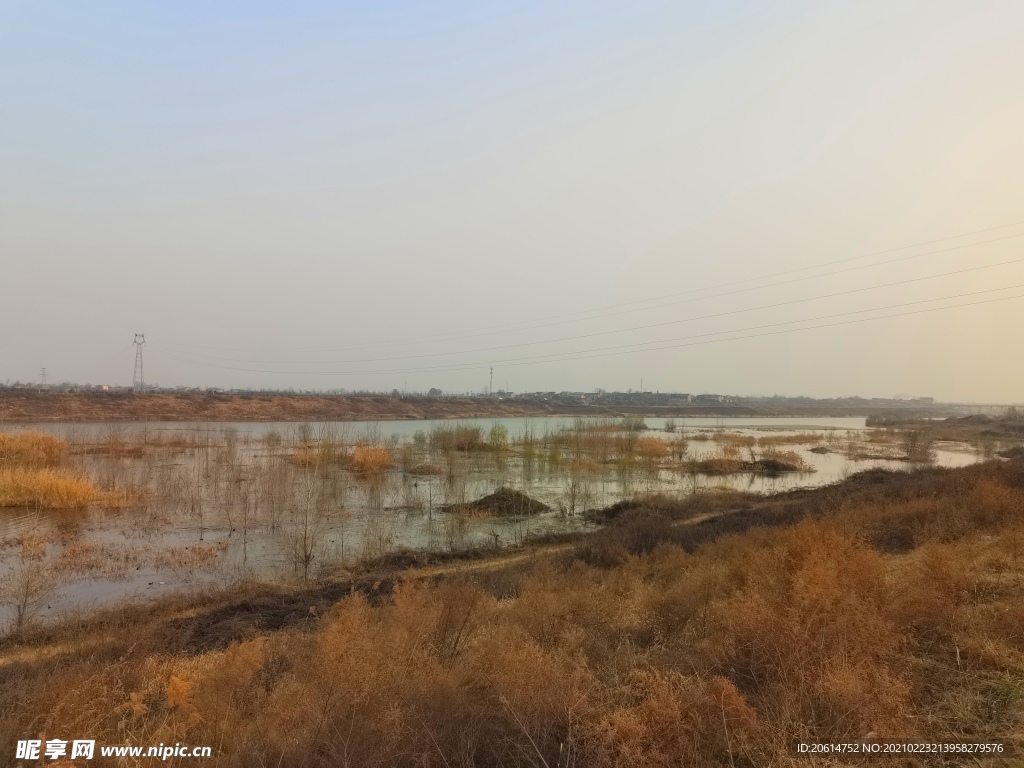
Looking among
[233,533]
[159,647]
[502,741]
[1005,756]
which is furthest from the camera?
[233,533]

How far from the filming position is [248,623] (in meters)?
9.89

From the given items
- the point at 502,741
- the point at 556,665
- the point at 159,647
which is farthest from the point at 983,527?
the point at 159,647

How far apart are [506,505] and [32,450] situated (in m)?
21.7

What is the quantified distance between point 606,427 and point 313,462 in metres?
20.9

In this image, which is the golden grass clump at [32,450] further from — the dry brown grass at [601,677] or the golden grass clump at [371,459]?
the dry brown grass at [601,677]

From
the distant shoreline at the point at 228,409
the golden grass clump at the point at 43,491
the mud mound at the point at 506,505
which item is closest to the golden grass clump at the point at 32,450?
the golden grass clump at the point at 43,491

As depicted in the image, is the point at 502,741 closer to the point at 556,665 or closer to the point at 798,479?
the point at 556,665

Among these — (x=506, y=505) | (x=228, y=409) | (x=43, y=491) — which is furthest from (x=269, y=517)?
(x=228, y=409)

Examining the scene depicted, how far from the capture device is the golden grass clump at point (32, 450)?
80.9 feet

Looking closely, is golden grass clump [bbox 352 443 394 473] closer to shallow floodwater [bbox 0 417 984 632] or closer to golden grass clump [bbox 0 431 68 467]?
shallow floodwater [bbox 0 417 984 632]

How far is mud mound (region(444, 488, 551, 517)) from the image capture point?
2161 centimetres

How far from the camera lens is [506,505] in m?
22.1

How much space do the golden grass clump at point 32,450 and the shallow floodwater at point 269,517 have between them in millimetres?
1073

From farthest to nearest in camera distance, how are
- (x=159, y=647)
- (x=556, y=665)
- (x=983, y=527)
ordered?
(x=983, y=527), (x=159, y=647), (x=556, y=665)
